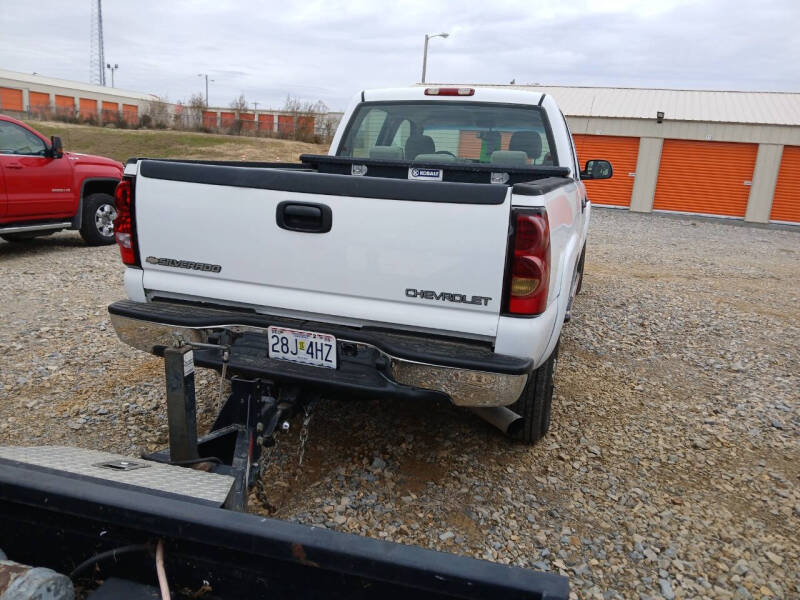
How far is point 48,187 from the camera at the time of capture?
8211mm

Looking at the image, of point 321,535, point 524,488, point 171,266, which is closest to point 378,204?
point 171,266

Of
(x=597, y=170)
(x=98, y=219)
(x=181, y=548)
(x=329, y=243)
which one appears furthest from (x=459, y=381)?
(x=98, y=219)

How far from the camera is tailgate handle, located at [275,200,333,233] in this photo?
2.73m

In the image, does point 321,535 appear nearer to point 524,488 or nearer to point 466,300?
point 466,300

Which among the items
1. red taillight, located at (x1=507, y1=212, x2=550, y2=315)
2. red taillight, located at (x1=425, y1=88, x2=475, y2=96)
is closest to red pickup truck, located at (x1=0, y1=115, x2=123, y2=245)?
red taillight, located at (x1=425, y1=88, x2=475, y2=96)

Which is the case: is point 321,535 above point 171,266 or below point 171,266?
below

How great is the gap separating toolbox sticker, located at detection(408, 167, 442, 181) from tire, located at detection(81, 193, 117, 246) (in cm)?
637

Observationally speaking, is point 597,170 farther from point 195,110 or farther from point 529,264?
point 195,110

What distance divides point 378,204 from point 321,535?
1433 mm

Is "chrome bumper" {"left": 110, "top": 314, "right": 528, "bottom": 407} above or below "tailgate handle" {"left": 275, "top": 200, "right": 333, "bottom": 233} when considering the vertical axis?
below

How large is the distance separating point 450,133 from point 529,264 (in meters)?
2.66

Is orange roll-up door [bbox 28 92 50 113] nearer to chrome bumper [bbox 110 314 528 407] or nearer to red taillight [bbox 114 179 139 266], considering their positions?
red taillight [bbox 114 179 139 266]

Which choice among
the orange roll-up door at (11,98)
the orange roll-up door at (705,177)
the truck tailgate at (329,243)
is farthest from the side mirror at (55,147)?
the orange roll-up door at (11,98)

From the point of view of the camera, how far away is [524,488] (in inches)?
127
